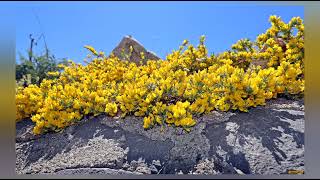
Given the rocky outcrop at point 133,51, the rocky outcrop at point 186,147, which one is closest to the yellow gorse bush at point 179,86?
the rocky outcrop at point 186,147

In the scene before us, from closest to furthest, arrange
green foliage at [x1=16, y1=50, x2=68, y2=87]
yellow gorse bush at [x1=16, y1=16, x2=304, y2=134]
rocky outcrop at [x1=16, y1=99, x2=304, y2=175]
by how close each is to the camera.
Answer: rocky outcrop at [x1=16, y1=99, x2=304, y2=175] → yellow gorse bush at [x1=16, y1=16, x2=304, y2=134] → green foliage at [x1=16, y1=50, x2=68, y2=87]

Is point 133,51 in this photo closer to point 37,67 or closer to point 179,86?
point 37,67

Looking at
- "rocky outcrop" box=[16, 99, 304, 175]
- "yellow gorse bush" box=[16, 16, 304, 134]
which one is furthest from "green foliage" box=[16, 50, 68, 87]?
"rocky outcrop" box=[16, 99, 304, 175]

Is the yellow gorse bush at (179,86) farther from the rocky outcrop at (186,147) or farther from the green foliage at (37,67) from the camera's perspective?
the green foliage at (37,67)

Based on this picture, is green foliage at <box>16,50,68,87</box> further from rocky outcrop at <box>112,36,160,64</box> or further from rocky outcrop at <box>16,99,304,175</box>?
rocky outcrop at <box>16,99,304,175</box>

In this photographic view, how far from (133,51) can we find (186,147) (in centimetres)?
121

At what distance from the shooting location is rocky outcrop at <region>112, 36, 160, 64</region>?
2.98 metres

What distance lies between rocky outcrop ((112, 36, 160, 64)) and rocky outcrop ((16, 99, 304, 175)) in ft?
2.63

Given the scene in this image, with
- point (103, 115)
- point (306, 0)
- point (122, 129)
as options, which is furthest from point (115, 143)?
point (306, 0)

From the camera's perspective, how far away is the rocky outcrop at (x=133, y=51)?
117 inches

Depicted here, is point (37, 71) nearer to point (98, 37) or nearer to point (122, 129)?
point (98, 37)

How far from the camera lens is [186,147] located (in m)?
2.03

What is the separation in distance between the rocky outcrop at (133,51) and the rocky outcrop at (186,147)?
0.80m

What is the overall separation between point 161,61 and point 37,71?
99 centimetres
